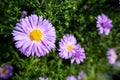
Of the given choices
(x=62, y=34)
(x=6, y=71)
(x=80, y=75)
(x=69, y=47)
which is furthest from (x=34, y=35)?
(x=80, y=75)

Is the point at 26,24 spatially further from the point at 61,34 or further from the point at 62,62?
the point at 62,62

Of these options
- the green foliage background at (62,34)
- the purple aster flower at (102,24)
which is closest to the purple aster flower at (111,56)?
the green foliage background at (62,34)

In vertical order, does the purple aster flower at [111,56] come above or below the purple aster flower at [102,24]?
above

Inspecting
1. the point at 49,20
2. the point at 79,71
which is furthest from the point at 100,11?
the point at 49,20

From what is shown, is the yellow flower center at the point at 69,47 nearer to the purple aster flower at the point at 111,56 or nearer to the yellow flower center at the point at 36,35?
the yellow flower center at the point at 36,35

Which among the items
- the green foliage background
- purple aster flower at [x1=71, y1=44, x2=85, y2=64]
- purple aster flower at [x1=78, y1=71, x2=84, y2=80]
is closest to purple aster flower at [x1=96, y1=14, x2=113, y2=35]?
the green foliage background
